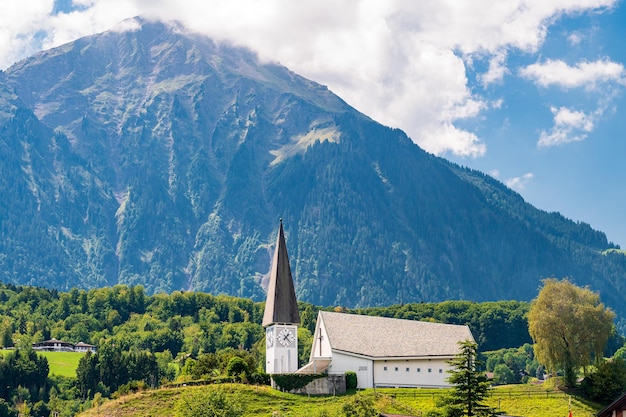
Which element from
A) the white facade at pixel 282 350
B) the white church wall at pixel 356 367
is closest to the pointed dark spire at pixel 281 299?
the white facade at pixel 282 350

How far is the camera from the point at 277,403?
286 feet

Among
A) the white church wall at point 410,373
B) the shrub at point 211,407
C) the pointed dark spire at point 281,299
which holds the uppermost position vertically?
the pointed dark spire at point 281,299

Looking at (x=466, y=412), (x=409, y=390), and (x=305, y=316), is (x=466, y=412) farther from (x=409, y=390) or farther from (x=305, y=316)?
(x=305, y=316)

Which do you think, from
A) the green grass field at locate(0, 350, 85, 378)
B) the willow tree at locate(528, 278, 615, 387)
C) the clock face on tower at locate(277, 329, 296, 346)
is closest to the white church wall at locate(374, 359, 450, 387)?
the clock face on tower at locate(277, 329, 296, 346)

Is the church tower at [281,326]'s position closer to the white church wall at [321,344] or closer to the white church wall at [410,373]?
the white church wall at [321,344]

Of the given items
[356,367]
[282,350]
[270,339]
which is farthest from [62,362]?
[356,367]

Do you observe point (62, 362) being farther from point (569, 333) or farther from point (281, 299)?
point (569, 333)

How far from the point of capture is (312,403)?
88.4m

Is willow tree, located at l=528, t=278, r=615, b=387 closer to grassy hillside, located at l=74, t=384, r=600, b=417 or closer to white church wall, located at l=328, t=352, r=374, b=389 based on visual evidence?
grassy hillside, located at l=74, t=384, r=600, b=417

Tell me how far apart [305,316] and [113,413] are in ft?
356

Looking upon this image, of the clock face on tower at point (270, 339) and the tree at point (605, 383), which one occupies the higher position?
the clock face on tower at point (270, 339)

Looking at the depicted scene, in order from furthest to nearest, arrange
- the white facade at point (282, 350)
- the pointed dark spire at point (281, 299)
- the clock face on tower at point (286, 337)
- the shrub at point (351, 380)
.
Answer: the pointed dark spire at point (281, 299)
the clock face on tower at point (286, 337)
the white facade at point (282, 350)
the shrub at point (351, 380)

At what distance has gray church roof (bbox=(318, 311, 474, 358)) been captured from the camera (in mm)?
100938

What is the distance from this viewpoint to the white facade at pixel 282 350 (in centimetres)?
10181
